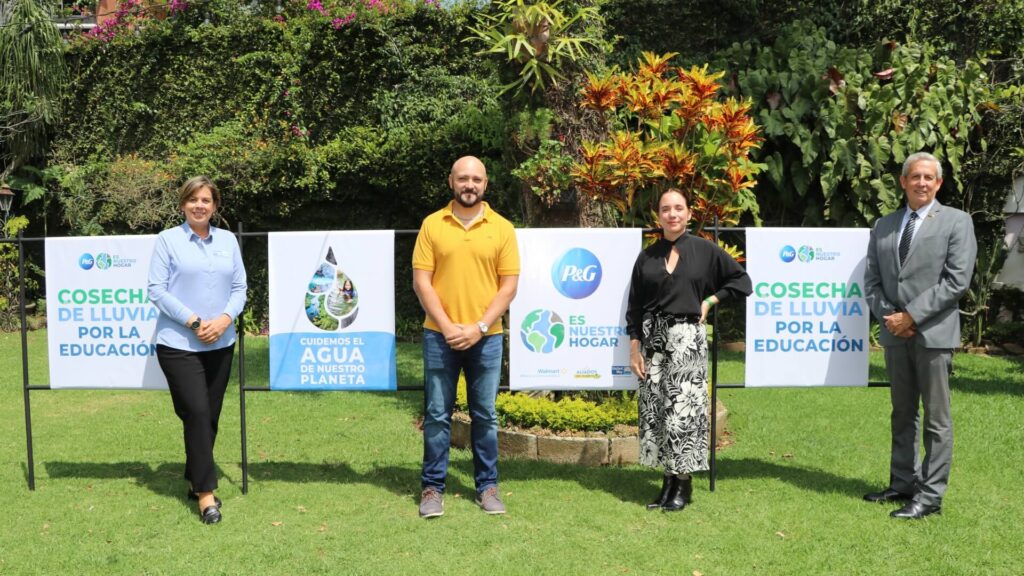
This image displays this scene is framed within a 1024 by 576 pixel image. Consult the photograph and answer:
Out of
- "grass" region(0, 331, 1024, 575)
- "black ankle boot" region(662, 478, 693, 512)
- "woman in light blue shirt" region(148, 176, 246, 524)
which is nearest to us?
"grass" region(0, 331, 1024, 575)

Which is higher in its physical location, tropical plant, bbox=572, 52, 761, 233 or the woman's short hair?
tropical plant, bbox=572, 52, 761, 233

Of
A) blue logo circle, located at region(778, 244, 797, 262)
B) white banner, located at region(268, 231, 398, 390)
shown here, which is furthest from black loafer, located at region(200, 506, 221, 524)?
blue logo circle, located at region(778, 244, 797, 262)

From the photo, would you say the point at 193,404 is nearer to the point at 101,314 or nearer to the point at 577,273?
the point at 101,314

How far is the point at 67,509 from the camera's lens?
450cm

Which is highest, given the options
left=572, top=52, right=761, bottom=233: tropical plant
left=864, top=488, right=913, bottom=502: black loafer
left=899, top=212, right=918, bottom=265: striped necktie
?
left=572, top=52, right=761, bottom=233: tropical plant

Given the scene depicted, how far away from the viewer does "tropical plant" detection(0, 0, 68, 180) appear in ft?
45.3

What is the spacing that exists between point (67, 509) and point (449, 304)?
96.7 inches

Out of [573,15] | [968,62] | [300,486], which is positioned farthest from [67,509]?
[968,62]

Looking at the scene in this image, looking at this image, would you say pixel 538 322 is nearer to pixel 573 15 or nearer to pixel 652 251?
pixel 652 251

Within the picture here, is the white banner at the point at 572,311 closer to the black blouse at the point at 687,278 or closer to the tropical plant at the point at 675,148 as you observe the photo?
the black blouse at the point at 687,278

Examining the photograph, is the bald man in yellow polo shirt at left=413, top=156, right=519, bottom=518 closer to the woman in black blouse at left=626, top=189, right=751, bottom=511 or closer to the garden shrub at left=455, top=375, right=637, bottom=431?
the woman in black blouse at left=626, top=189, right=751, bottom=511

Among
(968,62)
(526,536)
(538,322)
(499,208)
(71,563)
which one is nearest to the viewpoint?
(71,563)

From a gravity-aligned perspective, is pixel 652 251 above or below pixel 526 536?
above

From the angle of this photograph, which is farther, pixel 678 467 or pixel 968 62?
pixel 968 62
